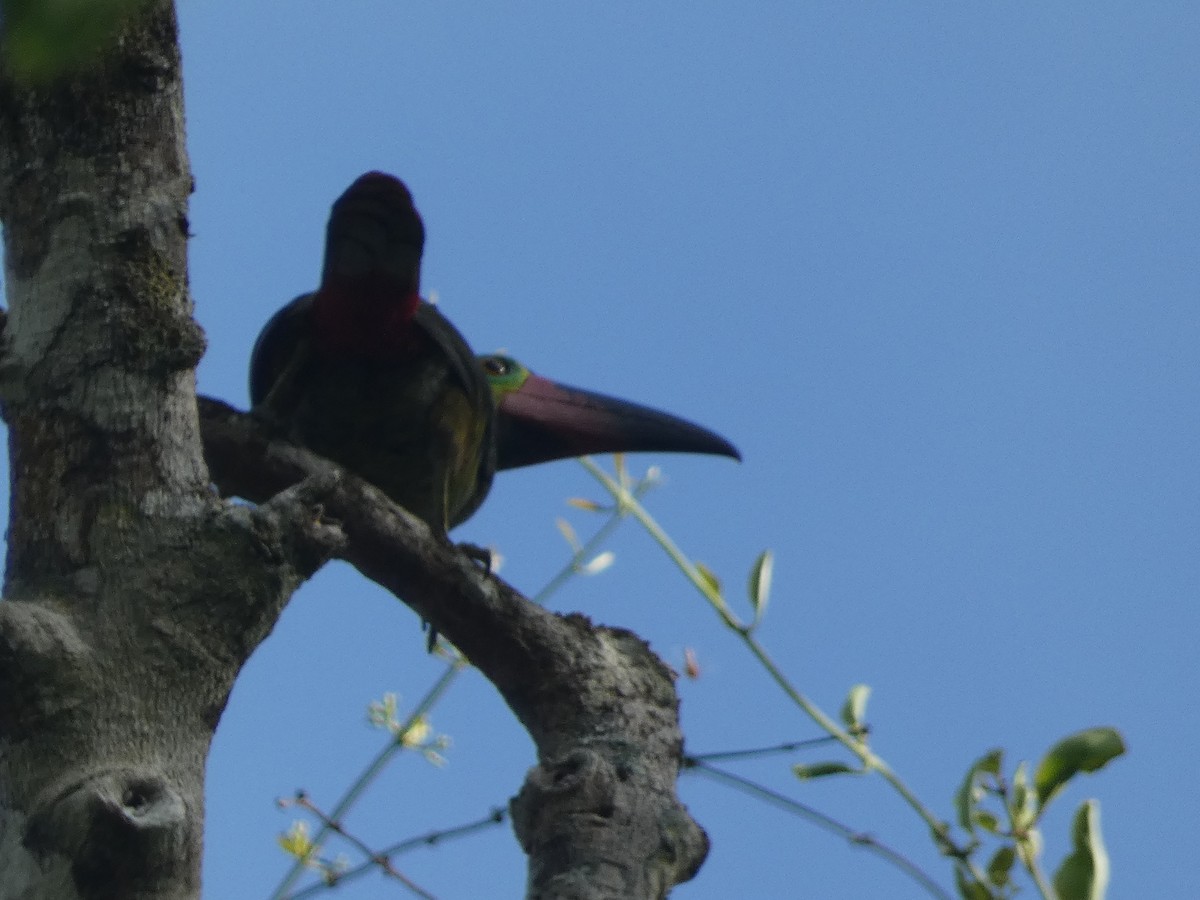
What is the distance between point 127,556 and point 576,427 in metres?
2.87

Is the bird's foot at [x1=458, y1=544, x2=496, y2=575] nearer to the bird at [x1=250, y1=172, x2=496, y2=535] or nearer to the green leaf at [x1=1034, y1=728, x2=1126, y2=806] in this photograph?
the bird at [x1=250, y1=172, x2=496, y2=535]

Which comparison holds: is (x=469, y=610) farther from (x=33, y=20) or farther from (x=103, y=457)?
(x=33, y=20)

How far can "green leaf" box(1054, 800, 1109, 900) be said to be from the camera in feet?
8.09

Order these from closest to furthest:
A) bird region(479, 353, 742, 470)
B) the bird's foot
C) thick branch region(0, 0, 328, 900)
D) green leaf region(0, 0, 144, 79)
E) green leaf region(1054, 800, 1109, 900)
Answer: green leaf region(0, 0, 144, 79) < thick branch region(0, 0, 328, 900) < green leaf region(1054, 800, 1109, 900) < the bird's foot < bird region(479, 353, 742, 470)

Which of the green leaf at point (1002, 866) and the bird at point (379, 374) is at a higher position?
the bird at point (379, 374)

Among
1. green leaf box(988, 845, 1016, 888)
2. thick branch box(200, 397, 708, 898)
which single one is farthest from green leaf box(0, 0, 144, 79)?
green leaf box(988, 845, 1016, 888)

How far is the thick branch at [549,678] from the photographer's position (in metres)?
2.57

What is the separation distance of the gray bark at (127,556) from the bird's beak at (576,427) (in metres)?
2.13

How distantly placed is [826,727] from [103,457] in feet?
5.26

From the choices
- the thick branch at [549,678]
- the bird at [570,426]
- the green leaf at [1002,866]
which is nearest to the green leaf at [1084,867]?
the green leaf at [1002,866]

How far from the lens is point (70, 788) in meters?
1.82

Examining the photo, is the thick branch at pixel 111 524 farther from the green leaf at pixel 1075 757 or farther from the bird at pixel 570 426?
the bird at pixel 570 426

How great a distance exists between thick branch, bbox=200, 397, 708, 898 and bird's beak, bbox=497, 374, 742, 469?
6.00 ft

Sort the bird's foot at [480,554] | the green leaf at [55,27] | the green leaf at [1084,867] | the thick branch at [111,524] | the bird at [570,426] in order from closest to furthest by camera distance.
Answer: the green leaf at [55,27] < the thick branch at [111,524] < the green leaf at [1084,867] < the bird's foot at [480,554] < the bird at [570,426]
